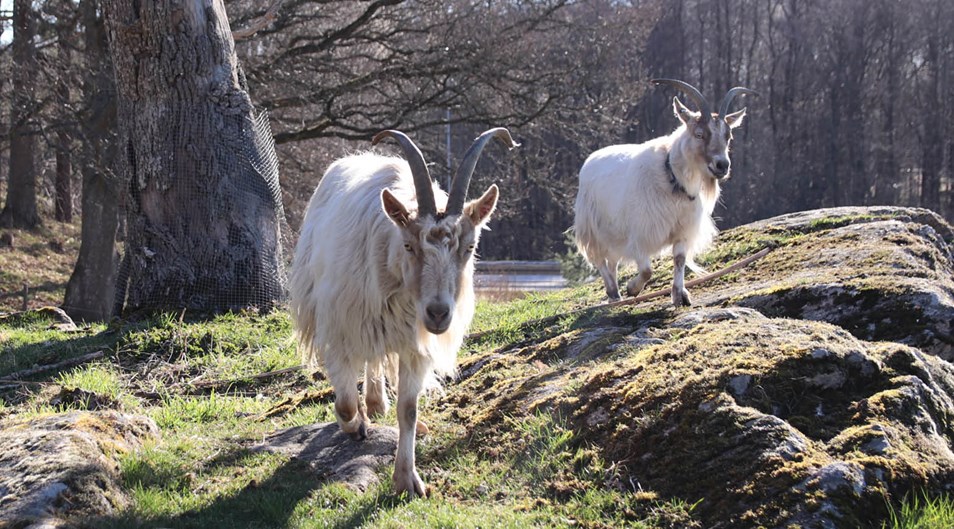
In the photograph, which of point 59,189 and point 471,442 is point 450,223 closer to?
point 471,442

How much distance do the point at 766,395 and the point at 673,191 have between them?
4.88m

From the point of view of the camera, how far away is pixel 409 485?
458 cm

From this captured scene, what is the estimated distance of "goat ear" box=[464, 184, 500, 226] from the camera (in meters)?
4.81

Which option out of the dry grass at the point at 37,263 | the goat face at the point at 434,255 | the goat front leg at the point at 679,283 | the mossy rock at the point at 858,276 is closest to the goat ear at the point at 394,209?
the goat face at the point at 434,255

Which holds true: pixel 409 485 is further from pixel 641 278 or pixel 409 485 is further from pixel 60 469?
pixel 641 278

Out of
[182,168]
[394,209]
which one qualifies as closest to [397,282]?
[394,209]

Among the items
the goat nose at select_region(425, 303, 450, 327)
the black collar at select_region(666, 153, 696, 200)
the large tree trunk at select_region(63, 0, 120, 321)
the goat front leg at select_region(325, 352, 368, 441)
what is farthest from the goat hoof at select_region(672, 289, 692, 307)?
the large tree trunk at select_region(63, 0, 120, 321)

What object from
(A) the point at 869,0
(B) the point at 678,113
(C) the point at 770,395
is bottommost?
(C) the point at 770,395

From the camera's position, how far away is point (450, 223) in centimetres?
462

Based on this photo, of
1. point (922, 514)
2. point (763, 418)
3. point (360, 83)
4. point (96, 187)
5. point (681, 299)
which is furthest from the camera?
point (360, 83)

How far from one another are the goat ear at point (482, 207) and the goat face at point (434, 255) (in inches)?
1.3

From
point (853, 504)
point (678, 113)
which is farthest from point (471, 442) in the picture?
point (678, 113)

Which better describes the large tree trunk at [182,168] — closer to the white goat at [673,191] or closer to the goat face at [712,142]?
the white goat at [673,191]

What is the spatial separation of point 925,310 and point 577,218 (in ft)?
17.4
